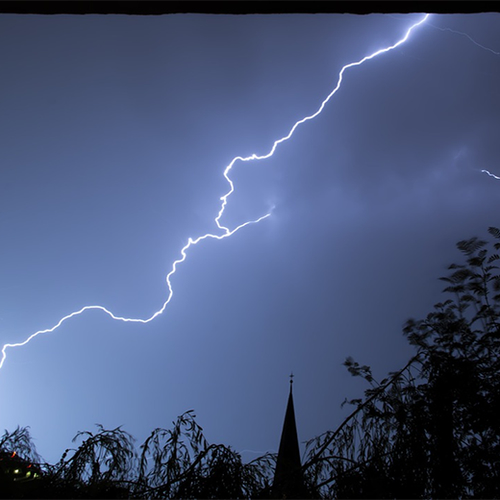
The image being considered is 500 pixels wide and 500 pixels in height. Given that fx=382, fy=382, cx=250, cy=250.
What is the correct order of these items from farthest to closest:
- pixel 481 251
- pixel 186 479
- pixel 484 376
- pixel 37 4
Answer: pixel 481 251 → pixel 484 376 → pixel 186 479 → pixel 37 4

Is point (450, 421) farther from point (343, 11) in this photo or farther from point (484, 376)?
point (343, 11)

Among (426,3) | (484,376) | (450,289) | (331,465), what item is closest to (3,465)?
(331,465)

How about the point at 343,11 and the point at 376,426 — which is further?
the point at 376,426

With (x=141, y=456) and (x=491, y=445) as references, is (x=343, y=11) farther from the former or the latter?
(x=141, y=456)

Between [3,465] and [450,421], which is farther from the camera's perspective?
[450,421]

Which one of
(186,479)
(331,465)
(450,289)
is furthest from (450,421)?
(450,289)

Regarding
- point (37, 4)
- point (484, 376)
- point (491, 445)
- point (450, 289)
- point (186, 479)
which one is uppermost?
point (450, 289)

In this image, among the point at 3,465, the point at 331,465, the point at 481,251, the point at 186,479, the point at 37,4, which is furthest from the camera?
the point at 481,251

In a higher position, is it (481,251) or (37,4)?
(481,251)

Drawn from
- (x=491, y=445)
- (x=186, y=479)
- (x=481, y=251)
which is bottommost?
(x=186, y=479)
